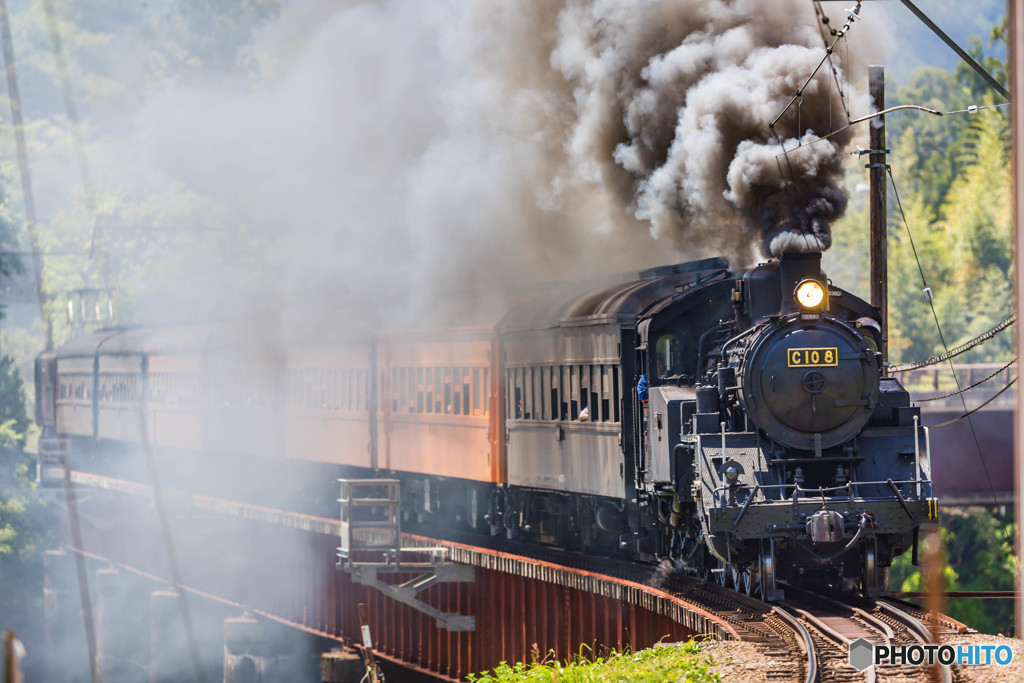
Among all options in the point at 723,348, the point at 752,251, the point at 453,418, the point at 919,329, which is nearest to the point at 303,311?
the point at 453,418

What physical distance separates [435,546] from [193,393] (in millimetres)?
13538

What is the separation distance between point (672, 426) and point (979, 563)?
23212 mm

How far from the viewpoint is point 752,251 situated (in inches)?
685

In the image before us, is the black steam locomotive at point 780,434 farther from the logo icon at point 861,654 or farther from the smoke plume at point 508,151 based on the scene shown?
the logo icon at point 861,654

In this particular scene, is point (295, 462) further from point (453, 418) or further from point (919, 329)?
point (919, 329)

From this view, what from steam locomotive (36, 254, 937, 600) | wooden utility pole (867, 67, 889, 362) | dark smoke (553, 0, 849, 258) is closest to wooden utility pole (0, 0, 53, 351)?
steam locomotive (36, 254, 937, 600)

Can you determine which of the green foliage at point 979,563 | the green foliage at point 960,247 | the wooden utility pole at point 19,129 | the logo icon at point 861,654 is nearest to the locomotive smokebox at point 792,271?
the logo icon at point 861,654

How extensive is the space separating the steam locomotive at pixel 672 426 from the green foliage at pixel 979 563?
16464 mm

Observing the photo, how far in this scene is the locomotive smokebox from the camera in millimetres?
12602

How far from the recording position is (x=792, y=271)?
1263cm

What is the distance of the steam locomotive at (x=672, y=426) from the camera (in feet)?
40.1

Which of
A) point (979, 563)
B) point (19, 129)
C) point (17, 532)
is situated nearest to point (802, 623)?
point (19, 129)

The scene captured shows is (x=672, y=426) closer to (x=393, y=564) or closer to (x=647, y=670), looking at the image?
(x=647, y=670)

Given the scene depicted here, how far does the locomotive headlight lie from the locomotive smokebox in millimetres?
215
